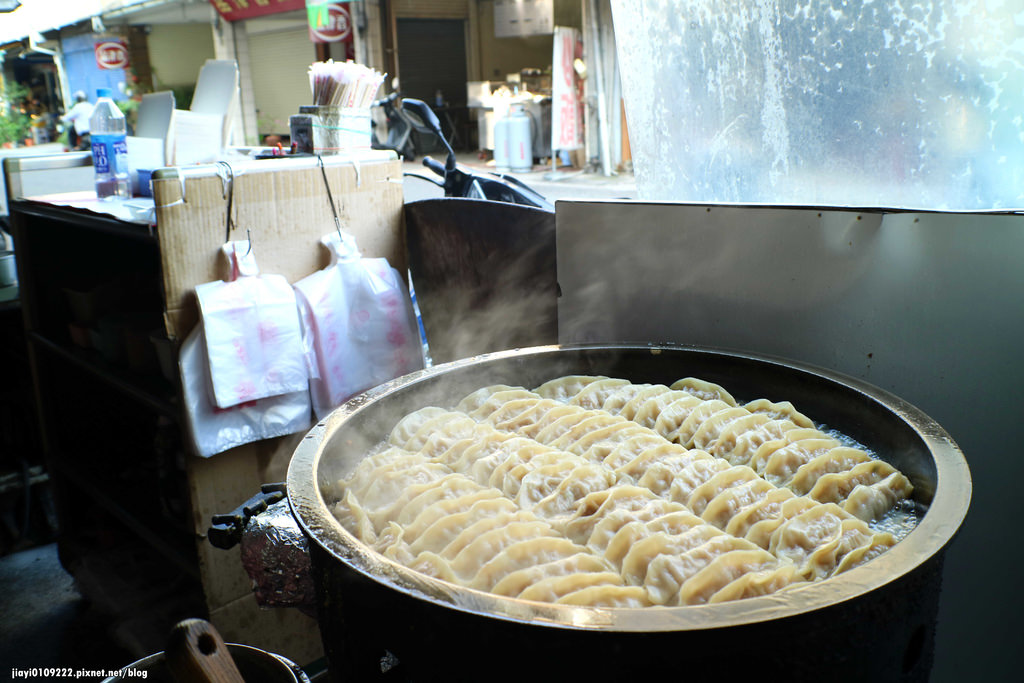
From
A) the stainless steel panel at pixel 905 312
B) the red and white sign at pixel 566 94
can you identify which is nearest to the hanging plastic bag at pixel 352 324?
the stainless steel panel at pixel 905 312

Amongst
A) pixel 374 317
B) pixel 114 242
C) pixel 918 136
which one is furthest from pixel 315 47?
pixel 918 136

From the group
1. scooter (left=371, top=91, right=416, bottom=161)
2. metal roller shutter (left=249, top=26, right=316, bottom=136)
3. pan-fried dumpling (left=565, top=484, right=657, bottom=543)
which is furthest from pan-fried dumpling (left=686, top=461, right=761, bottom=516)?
metal roller shutter (left=249, top=26, right=316, bottom=136)

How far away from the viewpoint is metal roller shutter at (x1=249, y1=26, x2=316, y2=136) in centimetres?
2386

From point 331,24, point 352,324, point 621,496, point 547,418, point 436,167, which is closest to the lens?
point 621,496

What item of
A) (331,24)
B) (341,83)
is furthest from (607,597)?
(331,24)

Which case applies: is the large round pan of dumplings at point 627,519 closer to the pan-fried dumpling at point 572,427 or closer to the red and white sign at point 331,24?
the pan-fried dumpling at point 572,427

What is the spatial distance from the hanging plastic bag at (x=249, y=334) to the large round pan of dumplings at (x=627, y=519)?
1042 millimetres

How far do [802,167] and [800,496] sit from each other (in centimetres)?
127

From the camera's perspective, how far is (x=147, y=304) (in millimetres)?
4480

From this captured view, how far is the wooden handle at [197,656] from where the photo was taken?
→ 4.79 feet

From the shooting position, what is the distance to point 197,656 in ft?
4.79

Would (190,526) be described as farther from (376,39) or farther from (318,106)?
(376,39)

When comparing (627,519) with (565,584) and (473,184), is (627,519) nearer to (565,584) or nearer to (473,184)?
(565,584)

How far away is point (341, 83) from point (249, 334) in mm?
1408
